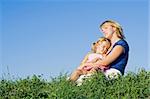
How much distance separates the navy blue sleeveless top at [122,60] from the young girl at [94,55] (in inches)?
9.4

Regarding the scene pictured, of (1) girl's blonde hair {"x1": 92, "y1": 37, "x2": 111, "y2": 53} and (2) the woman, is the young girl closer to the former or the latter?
(1) girl's blonde hair {"x1": 92, "y1": 37, "x2": 111, "y2": 53}

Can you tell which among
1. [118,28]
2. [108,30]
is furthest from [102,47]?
[118,28]

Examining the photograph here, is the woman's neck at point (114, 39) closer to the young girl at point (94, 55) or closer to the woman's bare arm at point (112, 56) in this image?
the young girl at point (94, 55)

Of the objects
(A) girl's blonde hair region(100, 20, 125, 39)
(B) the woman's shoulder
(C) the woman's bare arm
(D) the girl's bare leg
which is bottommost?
(D) the girl's bare leg

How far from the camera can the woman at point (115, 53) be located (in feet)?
28.5

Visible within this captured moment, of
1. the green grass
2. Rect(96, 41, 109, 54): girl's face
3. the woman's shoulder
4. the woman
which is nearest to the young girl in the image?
Rect(96, 41, 109, 54): girl's face

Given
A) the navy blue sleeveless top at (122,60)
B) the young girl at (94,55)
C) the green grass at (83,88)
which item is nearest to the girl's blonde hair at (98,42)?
the young girl at (94,55)

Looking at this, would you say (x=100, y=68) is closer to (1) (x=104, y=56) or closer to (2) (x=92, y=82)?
(1) (x=104, y=56)

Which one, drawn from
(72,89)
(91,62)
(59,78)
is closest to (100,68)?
(91,62)

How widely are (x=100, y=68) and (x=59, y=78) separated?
0.91 meters

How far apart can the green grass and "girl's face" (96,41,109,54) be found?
1042 millimetres

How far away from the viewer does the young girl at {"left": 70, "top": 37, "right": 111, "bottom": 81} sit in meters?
8.66

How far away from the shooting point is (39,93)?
7430 mm

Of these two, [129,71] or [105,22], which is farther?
[105,22]
